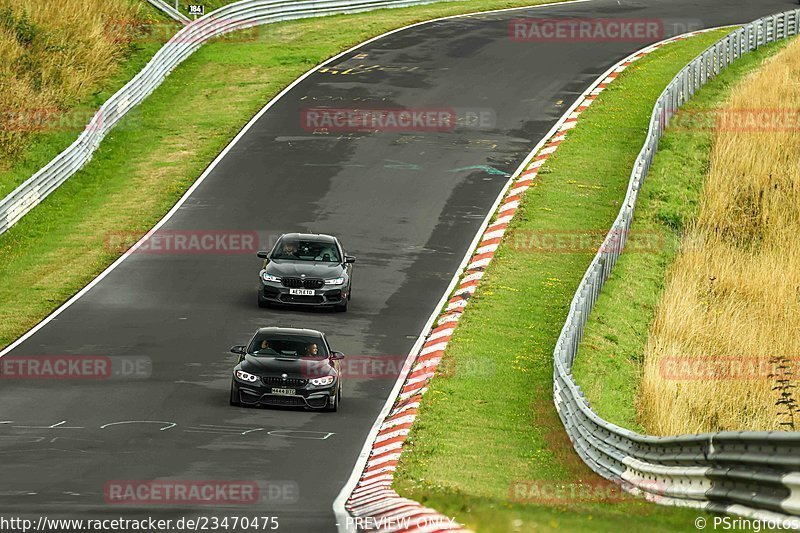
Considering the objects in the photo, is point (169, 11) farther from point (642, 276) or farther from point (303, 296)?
point (303, 296)

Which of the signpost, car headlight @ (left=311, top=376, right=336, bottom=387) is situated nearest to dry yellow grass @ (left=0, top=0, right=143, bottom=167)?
the signpost

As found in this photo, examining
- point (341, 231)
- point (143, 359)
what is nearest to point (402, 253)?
point (341, 231)

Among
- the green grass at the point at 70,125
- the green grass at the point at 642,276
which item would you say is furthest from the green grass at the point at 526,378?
the green grass at the point at 70,125

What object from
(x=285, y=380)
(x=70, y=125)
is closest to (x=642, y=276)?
(x=285, y=380)

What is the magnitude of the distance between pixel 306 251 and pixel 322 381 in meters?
7.65

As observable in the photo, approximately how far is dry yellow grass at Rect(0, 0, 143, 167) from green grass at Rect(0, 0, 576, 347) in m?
1.73

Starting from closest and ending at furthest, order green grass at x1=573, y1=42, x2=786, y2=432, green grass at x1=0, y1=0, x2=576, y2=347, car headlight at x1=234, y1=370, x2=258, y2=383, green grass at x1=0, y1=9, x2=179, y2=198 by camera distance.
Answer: car headlight at x1=234, y1=370, x2=258, y2=383 < green grass at x1=573, y1=42, x2=786, y2=432 < green grass at x1=0, y1=0, x2=576, y2=347 < green grass at x1=0, y1=9, x2=179, y2=198

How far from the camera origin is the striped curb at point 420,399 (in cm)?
1405

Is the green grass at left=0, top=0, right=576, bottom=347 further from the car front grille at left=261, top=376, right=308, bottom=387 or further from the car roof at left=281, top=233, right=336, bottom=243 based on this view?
the car front grille at left=261, top=376, right=308, bottom=387

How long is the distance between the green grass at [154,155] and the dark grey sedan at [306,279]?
4522 mm

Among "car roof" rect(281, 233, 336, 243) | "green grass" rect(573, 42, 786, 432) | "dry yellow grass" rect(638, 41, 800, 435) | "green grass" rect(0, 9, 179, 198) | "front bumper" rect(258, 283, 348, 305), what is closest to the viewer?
"dry yellow grass" rect(638, 41, 800, 435)

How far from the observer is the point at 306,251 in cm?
2923

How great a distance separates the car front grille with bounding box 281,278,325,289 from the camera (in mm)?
28219

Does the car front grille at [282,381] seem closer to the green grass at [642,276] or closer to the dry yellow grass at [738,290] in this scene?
the green grass at [642,276]
